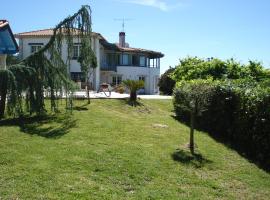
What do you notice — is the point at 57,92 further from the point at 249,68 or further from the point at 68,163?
the point at 249,68

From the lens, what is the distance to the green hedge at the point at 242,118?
1233 centimetres

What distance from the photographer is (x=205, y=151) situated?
12.9m

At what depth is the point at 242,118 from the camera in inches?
552

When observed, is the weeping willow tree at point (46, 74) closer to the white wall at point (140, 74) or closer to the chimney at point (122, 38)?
the white wall at point (140, 74)

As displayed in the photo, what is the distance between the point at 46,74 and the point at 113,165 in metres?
7.68

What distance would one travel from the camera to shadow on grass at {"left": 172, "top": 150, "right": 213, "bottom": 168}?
11148 millimetres

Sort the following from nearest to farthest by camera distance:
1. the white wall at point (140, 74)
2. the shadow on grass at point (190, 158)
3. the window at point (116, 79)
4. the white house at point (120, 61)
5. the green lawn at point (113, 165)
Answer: the green lawn at point (113, 165) → the shadow on grass at point (190, 158) → the white house at point (120, 61) → the white wall at point (140, 74) → the window at point (116, 79)

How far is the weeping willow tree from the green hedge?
228 inches

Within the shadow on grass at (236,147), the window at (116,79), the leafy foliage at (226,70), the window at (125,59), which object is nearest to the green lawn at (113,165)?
the shadow on grass at (236,147)

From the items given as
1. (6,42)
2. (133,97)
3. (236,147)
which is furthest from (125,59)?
(236,147)

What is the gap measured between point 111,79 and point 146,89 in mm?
5324

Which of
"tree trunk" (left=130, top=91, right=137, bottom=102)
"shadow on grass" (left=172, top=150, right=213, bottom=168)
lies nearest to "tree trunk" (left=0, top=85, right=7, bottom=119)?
"shadow on grass" (left=172, top=150, right=213, bottom=168)

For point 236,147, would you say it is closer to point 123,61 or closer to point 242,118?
point 242,118

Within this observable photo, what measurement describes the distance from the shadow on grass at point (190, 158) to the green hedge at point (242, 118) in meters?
1.94
